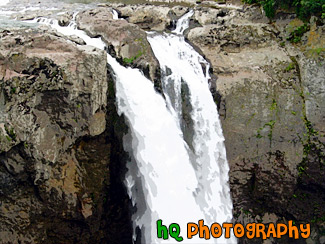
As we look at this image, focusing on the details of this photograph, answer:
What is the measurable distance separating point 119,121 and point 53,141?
148cm

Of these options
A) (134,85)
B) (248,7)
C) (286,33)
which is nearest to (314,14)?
(286,33)

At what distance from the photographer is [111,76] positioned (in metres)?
6.39

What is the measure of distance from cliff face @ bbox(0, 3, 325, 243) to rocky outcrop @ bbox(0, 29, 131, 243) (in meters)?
0.02

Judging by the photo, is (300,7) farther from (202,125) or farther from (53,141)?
(53,141)

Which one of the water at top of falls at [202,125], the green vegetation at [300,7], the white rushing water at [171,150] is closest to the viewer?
the white rushing water at [171,150]

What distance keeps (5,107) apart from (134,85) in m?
2.90

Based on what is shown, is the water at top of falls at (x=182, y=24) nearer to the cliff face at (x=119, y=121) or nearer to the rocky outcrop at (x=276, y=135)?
the cliff face at (x=119, y=121)

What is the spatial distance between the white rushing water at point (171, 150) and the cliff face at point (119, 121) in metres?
0.31

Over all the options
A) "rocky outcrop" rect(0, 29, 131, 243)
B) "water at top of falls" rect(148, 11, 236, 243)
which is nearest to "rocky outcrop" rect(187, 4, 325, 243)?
"water at top of falls" rect(148, 11, 236, 243)

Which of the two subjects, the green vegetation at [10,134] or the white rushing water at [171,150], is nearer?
the green vegetation at [10,134]

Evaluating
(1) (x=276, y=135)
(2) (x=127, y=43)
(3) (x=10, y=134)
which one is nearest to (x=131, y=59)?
(2) (x=127, y=43)

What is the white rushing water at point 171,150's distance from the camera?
6230 mm

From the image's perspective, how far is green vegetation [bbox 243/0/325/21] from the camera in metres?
9.69

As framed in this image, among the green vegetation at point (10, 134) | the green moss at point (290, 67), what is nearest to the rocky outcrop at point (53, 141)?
the green vegetation at point (10, 134)
